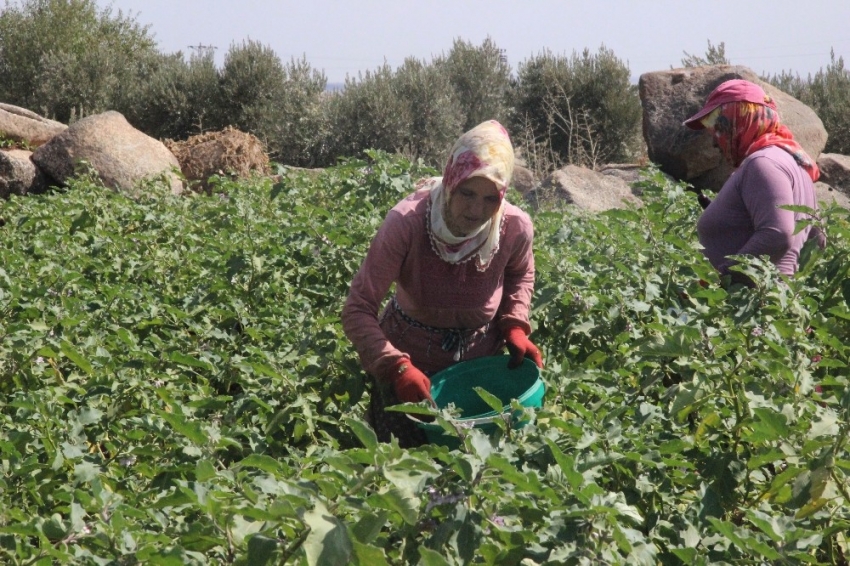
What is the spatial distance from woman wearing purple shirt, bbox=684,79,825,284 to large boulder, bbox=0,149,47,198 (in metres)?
7.24

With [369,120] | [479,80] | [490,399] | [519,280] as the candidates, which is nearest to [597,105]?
[479,80]

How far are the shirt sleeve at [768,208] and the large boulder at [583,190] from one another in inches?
183

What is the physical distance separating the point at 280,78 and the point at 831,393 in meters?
14.3

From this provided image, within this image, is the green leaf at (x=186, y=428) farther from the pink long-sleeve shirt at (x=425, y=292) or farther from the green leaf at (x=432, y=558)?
the pink long-sleeve shirt at (x=425, y=292)

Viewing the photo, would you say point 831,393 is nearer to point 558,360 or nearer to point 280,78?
point 558,360

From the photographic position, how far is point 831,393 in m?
2.77

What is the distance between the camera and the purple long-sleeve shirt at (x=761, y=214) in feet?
12.4

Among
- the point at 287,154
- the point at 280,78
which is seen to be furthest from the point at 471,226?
the point at 280,78

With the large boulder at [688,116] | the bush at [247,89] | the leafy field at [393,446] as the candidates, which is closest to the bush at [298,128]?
the bush at [247,89]

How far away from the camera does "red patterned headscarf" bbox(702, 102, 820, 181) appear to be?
4059 millimetres

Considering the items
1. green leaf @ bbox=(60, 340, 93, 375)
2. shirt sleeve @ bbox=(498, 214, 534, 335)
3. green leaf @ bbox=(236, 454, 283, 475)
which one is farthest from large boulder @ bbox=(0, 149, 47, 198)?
green leaf @ bbox=(236, 454, 283, 475)

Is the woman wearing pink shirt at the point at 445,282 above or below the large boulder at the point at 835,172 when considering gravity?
above

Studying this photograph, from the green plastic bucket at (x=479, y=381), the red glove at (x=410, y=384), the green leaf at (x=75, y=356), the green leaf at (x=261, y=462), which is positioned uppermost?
the green leaf at (x=261, y=462)

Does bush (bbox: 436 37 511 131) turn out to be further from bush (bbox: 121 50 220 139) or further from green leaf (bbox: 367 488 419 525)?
green leaf (bbox: 367 488 419 525)
